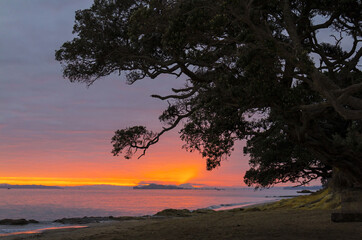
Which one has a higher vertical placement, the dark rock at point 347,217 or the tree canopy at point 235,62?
the tree canopy at point 235,62

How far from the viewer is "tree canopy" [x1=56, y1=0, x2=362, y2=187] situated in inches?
414

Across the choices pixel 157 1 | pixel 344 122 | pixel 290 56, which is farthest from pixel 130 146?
pixel 344 122

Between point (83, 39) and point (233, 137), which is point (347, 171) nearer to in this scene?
point (233, 137)

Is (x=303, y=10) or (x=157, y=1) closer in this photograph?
(x=157, y=1)

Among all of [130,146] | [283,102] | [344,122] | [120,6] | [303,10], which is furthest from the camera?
[344,122]

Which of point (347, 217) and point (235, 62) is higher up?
point (235, 62)

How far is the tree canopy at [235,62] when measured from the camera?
34.5ft

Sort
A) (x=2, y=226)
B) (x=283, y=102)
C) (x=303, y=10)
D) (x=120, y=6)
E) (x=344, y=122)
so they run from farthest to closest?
(x=2, y=226)
(x=344, y=122)
(x=120, y=6)
(x=303, y=10)
(x=283, y=102)

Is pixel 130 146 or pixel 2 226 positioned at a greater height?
pixel 130 146

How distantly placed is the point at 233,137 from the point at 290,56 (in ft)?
20.3

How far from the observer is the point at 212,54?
501 inches

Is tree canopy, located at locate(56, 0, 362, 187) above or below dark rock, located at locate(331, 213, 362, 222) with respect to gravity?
above

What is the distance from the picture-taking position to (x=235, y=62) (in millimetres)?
12266

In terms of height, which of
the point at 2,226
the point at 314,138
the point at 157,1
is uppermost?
the point at 157,1
